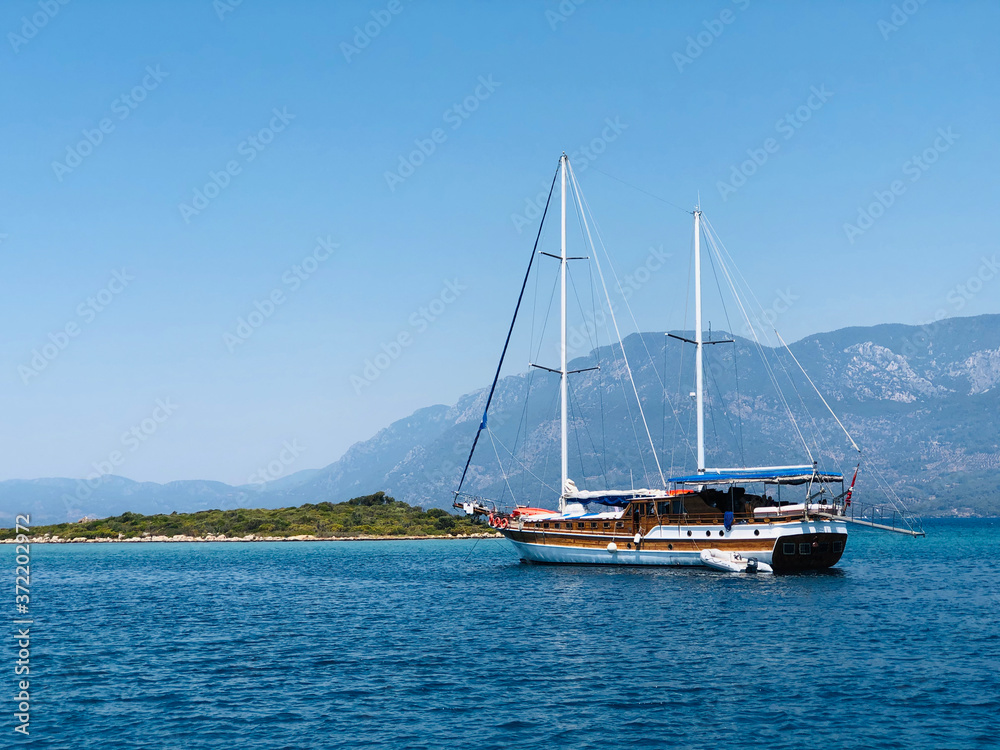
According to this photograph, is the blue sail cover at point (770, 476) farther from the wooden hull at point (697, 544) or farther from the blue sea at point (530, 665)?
the blue sea at point (530, 665)

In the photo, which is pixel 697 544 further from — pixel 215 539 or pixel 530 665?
pixel 215 539

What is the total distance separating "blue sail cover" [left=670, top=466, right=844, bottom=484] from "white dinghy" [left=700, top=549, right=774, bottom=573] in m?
4.93

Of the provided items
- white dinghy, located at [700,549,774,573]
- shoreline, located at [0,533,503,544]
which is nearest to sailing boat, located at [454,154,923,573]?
white dinghy, located at [700,549,774,573]

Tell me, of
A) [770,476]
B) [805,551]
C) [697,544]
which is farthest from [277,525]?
[805,551]

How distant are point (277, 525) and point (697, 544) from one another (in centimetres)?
10248

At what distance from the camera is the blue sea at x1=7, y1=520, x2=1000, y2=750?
2131cm

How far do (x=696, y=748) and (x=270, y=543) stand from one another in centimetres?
11890

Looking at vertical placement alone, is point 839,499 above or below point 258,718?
above

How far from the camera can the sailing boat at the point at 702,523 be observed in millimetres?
54250

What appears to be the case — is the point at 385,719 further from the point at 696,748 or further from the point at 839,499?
the point at 839,499

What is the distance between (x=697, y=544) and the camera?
2242 inches

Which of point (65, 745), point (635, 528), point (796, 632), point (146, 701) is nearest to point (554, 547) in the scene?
point (635, 528)

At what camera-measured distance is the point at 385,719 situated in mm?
22422

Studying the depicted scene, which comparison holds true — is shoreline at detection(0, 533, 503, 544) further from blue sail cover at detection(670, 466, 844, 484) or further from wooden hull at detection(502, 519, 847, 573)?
blue sail cover at detection(670, 466, 844, 484)
